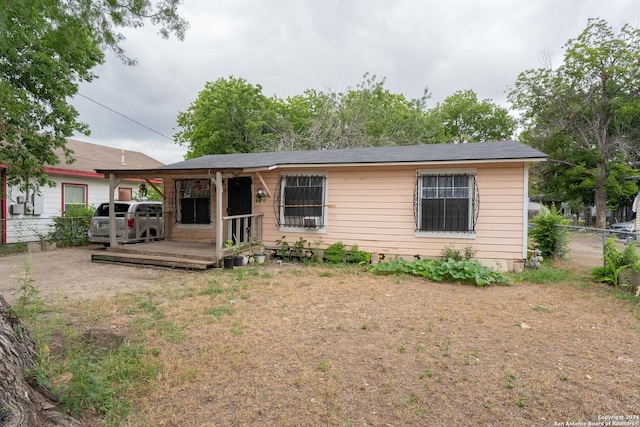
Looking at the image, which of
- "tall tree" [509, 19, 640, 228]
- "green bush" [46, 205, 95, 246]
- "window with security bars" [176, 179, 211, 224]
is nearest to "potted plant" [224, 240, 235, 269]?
"window with security bars" [176, 179, 211, 224]

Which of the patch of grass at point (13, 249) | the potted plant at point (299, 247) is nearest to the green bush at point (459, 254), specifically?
the potted plant at point (299, 247)

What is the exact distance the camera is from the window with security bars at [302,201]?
8414 millimetres

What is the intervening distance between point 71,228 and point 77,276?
18.8 feet

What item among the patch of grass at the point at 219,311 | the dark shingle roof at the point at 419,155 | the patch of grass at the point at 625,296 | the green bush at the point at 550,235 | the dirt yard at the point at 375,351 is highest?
the dark shingle roof at the point at 419,155

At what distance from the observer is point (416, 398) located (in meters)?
2.49

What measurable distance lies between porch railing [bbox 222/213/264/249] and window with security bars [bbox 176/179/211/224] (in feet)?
3.42

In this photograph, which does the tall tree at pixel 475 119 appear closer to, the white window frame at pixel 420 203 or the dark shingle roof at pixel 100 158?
the dark shingle roof at pixel 100 158

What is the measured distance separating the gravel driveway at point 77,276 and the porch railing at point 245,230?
1478mm

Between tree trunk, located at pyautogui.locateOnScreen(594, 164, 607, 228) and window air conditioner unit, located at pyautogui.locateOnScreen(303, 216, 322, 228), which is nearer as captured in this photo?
window air conditioner unit, located at pyautogui.locateOnScreen(303, 216, 322, 228)

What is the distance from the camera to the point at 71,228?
1108cm

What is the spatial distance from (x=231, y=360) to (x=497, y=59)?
73.8 feet

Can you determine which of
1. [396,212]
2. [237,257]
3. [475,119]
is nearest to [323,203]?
[396,212]

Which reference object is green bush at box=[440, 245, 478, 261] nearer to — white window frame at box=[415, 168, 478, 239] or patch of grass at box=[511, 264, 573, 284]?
white window frame at box=[415, 168, 478, 239]

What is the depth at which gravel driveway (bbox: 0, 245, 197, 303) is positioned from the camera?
17.7 ft
